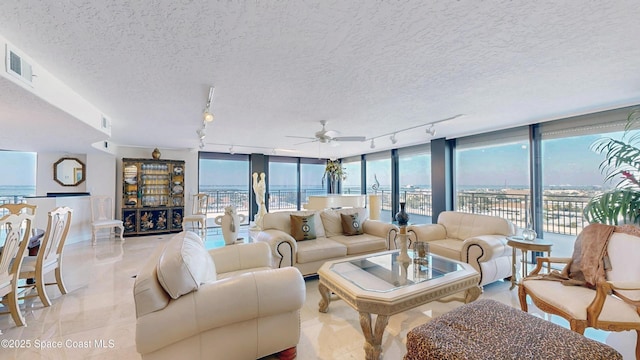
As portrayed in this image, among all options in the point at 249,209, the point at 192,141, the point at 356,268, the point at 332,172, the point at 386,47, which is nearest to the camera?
the point at 386,47

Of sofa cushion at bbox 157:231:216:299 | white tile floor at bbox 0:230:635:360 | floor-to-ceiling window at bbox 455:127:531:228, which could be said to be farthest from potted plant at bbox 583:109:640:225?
sofa cushion at bbox 157:231:216:299

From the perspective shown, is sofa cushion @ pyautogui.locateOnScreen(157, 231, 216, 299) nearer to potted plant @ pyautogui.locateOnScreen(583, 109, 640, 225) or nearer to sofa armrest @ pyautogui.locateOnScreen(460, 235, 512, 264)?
sofa armrest @ pyautogui.locateOnScreen(460, 235, 512, 264)

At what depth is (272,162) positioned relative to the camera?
8.12 metres

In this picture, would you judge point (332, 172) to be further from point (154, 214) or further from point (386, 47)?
point (154, 214)

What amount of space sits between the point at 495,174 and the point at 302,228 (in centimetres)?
383

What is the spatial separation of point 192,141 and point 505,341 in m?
6.11

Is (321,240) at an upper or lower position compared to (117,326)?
upper

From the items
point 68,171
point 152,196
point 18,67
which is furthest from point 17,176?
point 18,67

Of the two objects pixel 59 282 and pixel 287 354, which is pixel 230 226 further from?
pixel 59 282

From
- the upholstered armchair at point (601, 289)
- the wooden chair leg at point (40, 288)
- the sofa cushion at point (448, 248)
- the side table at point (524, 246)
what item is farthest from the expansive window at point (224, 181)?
the upholstered armchair at point (601, 289)

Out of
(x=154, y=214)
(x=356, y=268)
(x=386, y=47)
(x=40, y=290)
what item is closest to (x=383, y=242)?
(x=356, y=268)

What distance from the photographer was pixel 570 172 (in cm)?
364

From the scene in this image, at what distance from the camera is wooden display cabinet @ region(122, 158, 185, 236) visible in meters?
6.01

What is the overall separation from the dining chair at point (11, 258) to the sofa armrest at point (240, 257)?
1602mm
